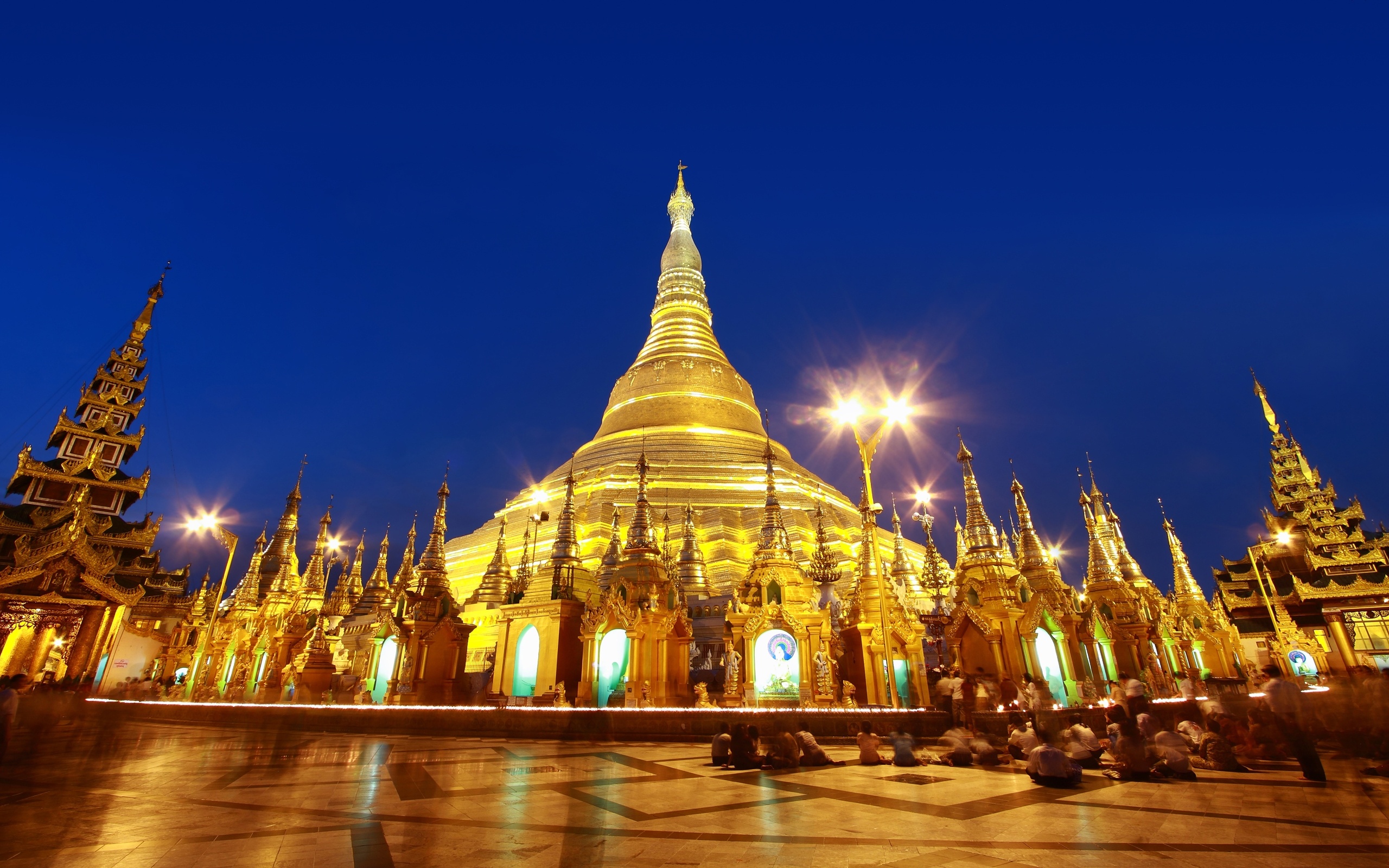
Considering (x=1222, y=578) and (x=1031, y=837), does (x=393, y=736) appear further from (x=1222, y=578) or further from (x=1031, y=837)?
(x=1222, y=578)

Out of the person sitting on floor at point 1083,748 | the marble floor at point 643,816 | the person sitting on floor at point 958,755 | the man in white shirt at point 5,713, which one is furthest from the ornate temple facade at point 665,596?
the man in white shirt at point 5,713

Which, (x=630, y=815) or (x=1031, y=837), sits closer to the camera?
(x=1031, y=837)

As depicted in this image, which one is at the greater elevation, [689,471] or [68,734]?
[689,471]

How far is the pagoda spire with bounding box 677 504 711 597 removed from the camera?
909 inches

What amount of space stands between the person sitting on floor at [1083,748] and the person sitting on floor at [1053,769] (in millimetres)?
1140

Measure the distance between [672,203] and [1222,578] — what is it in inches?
1896

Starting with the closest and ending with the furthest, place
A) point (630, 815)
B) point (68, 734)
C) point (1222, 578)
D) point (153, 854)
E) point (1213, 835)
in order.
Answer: point (153, 854) → point (1213, 835) → point (630, 815) → point (68, 734) → point (1222, 578)

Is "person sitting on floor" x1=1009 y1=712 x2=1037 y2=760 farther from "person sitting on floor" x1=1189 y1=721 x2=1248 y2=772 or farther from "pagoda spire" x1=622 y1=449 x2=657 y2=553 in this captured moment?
"pagoda spire" x1=622 y1=449 x2=657 y2=553

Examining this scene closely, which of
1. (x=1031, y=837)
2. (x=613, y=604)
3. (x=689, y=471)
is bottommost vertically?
(x=1031, y=837)

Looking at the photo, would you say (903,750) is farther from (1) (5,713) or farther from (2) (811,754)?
(1) (5,713)

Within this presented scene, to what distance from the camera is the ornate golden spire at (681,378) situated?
40.3 meters

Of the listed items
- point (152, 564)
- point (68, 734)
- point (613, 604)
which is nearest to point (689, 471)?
point (613, 604)

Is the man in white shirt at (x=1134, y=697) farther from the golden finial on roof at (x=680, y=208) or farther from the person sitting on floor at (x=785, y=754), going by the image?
the golden finial on roof at (x=680, y=208)

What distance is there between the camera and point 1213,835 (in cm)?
462
